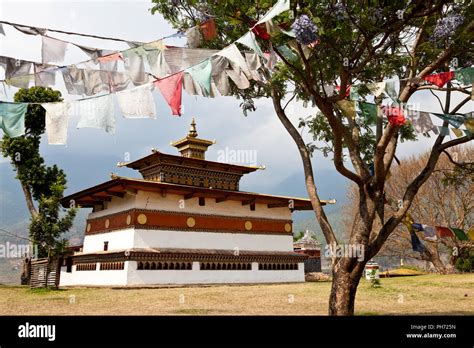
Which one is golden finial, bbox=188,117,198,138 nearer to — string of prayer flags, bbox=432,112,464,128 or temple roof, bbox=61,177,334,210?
temple roof, bbox=61,177,334,210

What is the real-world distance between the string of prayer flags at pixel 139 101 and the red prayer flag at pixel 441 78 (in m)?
6.18

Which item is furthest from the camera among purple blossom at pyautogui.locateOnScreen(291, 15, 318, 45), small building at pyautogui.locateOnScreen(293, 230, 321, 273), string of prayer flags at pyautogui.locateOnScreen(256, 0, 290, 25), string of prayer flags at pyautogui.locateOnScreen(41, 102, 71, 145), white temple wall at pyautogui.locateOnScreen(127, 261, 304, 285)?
small building at pyautogui.locateOnScreen(293, 230, 321, 273)

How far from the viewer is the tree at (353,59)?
8.95 meters

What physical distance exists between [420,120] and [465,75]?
1342 millimetres

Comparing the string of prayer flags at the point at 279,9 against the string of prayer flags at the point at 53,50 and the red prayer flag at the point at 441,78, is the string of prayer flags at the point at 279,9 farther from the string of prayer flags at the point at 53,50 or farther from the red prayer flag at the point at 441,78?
the string of prayer flags at the point at 53,50

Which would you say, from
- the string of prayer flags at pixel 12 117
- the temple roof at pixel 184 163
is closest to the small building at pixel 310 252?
the temple roof at pixel 184 163

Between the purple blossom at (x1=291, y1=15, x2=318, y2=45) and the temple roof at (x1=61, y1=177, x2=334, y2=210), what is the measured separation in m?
18.2

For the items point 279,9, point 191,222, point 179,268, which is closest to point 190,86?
point 279,9

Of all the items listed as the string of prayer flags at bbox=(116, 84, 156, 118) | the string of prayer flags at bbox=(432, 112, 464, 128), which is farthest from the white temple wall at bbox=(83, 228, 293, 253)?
the string of prayer flags at bbox=(432, 112, 464, 128)

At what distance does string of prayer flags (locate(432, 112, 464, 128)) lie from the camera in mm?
10219

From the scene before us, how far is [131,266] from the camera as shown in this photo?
2516cm

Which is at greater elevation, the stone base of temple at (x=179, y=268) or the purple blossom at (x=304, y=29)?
the purple blossom at (x=304, y=29)

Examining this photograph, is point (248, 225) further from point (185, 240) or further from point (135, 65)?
point (135, 65)
